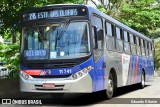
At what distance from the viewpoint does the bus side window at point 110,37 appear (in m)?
12.6

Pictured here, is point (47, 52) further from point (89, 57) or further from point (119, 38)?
point (119, 38)

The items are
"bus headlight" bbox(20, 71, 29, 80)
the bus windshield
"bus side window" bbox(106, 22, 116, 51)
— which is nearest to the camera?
the bus windshield

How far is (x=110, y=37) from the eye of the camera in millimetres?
12961

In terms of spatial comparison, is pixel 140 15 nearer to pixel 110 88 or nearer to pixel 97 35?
pixel 110 88

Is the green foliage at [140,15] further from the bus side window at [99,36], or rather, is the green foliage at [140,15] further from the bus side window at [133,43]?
the bus side window at [99,36]

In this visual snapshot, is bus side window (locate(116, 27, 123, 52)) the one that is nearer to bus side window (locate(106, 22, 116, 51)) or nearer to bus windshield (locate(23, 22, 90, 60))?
bus side window (locate(106, 22, 116, 51))

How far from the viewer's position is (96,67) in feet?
36.0

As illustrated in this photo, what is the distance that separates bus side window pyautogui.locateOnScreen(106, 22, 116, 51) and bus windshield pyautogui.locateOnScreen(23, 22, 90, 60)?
79.1 inches

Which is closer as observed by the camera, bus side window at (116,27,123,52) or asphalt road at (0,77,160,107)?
Result: asphalt road at (0,77,160,107)

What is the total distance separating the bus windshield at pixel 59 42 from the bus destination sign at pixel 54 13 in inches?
13.6

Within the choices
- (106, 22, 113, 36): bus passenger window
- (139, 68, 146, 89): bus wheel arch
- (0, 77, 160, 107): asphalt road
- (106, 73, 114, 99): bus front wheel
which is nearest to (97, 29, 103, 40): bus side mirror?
(106, 22, 113, 36): bus passenger window

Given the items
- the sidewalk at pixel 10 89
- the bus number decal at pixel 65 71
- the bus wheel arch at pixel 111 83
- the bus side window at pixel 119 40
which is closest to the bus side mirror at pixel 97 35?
the bus number decal at pixel 65 71

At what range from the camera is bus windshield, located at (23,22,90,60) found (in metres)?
10.6

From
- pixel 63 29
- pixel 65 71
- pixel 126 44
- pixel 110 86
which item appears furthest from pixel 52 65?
pixel 126 44
